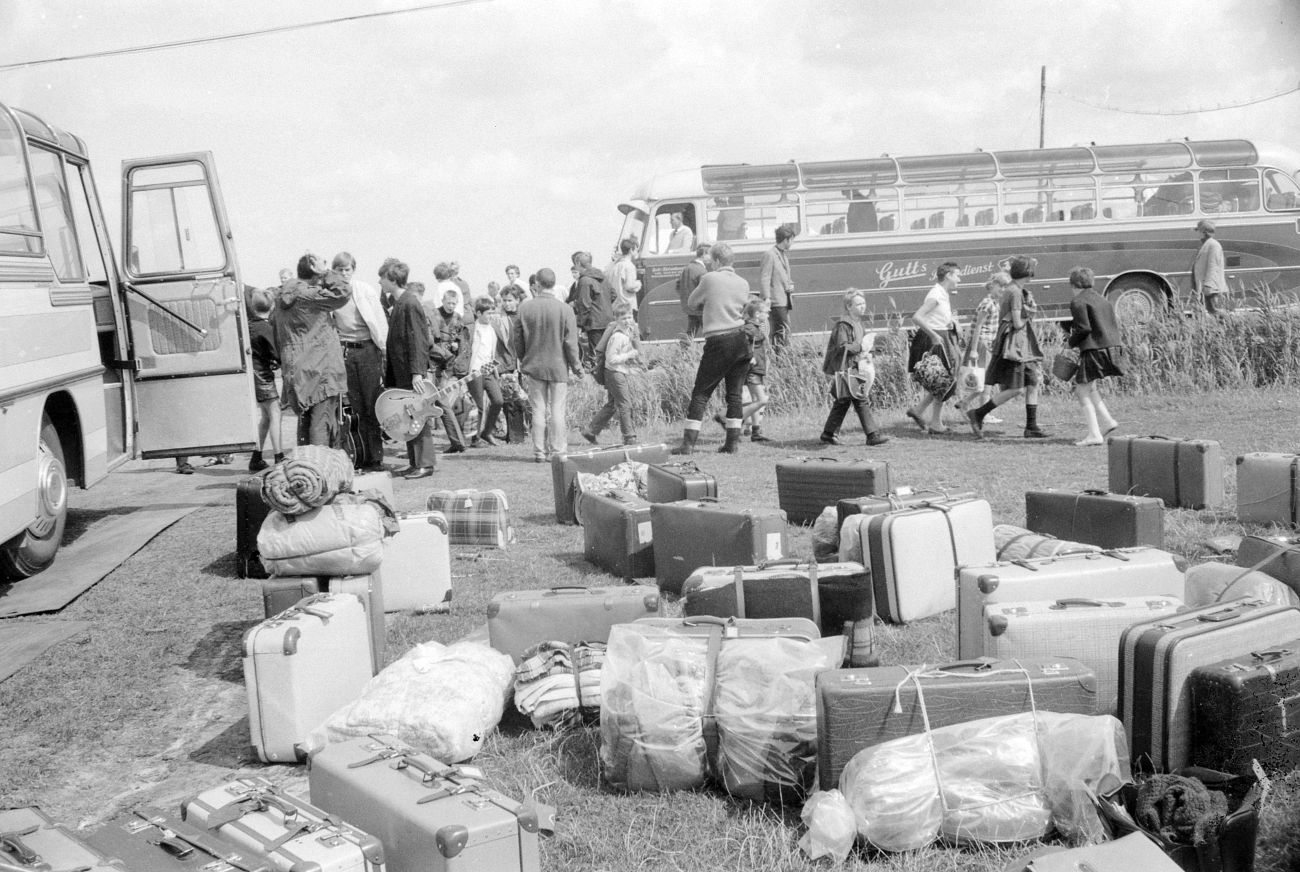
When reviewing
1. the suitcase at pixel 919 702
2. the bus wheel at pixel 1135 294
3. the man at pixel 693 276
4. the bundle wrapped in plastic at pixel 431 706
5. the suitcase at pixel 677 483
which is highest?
the man at pixel 693 276

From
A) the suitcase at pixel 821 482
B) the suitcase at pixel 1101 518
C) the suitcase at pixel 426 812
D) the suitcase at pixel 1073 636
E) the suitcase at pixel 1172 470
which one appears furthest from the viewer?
the suitcase at pixel 1172 470

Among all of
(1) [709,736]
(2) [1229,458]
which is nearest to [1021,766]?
(1) [709,736]

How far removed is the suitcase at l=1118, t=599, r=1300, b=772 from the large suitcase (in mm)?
5373

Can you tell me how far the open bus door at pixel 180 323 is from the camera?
8898mm

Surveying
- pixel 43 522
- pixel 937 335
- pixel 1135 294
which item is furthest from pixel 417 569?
pixel 1135 294

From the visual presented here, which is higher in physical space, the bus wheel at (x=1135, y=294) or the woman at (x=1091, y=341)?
the bus wheel at (x=1135, y=294)

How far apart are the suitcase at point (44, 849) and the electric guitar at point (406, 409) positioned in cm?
818

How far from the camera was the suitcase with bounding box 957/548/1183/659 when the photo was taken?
451cm

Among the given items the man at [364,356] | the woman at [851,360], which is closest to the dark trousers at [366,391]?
the man at [364,356]

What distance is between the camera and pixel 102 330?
878 centimetres

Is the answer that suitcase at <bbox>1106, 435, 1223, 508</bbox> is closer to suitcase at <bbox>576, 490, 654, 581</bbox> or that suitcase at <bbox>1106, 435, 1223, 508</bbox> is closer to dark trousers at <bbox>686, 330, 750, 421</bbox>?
suitcase at <bbox>576, 490, 654, 581</bbox>

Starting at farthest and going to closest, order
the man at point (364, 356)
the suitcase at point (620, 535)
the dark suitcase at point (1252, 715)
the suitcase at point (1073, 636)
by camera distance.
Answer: the man at point (364, 356)
the suitcase at point (620, 535)
the suitcase at point (1073, 636)
the dark suitcase at point (1252, 715)

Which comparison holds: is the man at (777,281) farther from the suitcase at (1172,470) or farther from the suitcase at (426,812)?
the suitcase at (426,812)

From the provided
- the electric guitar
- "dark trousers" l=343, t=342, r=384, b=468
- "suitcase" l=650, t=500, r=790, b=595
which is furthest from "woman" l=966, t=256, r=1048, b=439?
"suitcase" l=650, t=500, r=790, b=595
